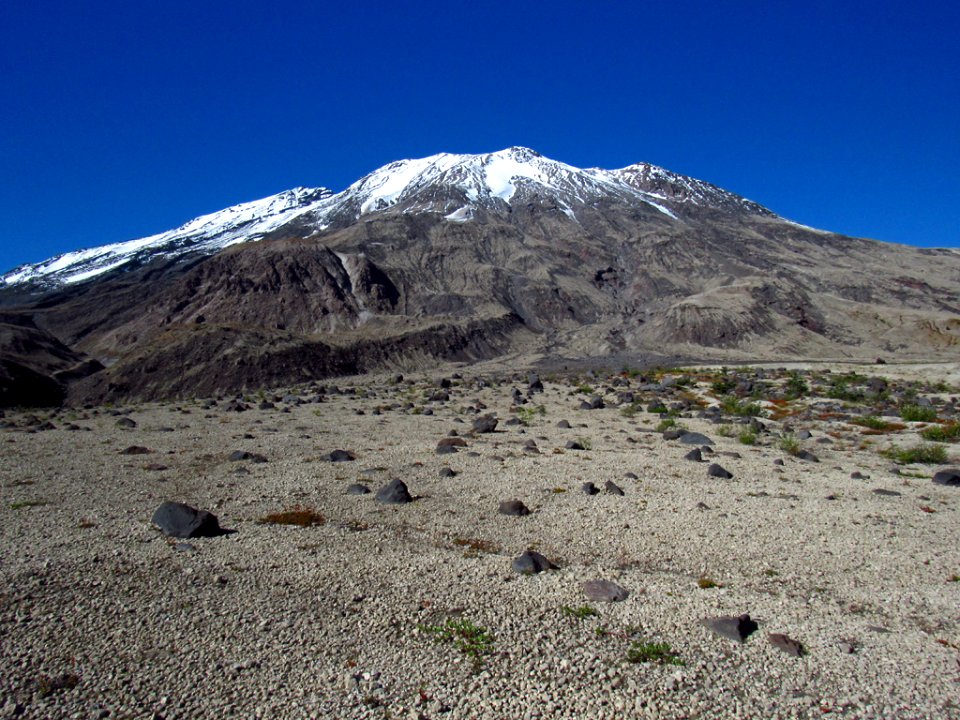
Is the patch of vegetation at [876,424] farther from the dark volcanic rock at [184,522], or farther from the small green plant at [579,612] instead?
the dark volcanic rock at [184,522]

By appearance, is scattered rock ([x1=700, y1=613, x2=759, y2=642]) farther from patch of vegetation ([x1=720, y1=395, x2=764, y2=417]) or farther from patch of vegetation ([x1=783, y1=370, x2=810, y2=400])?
patch of vegetation ([x1=783, y1=370, x2=810, y2=400])

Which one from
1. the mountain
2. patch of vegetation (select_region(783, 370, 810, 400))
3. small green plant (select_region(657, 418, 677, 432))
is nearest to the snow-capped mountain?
the mountain

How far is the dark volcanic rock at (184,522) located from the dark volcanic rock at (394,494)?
3154 mm

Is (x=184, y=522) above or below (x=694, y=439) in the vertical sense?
below

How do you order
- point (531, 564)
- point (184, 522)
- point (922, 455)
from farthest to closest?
1. point (922, 455)
2. point (184, 522)
3. point (531, 564)

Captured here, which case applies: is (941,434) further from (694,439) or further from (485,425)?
(485,425)

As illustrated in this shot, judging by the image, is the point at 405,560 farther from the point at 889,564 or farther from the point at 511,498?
the point at 889,564

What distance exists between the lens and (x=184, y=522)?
973cm

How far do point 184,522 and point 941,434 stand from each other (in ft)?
78.2

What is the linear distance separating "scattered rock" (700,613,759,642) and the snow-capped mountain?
123m

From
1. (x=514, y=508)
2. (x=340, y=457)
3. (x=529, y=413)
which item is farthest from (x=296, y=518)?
(x=529, y=413)

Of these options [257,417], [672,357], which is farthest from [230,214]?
[257,417]

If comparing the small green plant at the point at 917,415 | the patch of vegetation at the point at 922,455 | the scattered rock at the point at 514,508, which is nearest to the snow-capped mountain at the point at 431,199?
the small green plant at the point at 917,415

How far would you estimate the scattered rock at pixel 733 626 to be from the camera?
7.17 m
